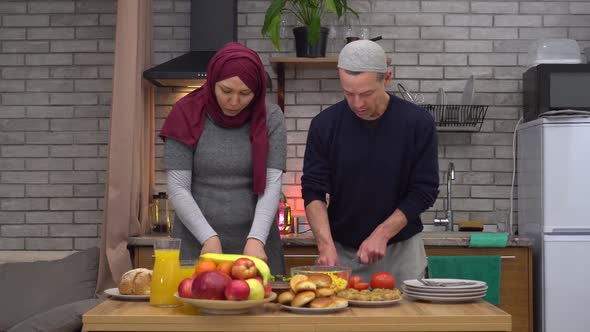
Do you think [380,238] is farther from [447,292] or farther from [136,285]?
[136,285]

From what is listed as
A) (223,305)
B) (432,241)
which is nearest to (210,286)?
(223,305)

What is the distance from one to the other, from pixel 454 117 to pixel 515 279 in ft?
3.32

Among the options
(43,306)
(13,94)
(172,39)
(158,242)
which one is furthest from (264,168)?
(13,94)

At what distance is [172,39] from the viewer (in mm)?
4879

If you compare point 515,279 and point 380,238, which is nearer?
point 380,238

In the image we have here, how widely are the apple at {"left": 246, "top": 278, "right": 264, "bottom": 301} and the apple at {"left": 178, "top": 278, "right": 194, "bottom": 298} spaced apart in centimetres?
14

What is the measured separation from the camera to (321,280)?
2.07 meters

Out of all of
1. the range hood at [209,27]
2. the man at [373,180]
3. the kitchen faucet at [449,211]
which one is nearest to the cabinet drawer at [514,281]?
the kitchen faucet at [449,211]

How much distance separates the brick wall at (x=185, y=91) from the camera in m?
4.85

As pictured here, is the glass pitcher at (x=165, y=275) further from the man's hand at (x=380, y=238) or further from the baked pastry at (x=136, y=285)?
the man's hand at (x=380, y=238)

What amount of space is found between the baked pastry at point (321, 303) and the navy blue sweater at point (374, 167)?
28.7 inches

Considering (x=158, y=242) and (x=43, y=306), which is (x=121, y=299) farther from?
(x=43, y=306)

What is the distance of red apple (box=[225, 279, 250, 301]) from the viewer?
1.88m

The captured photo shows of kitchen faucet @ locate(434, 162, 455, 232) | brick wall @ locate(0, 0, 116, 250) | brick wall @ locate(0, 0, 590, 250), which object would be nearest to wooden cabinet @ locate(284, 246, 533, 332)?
kitchen faucet @ locate(434, 162, 455, 232)
